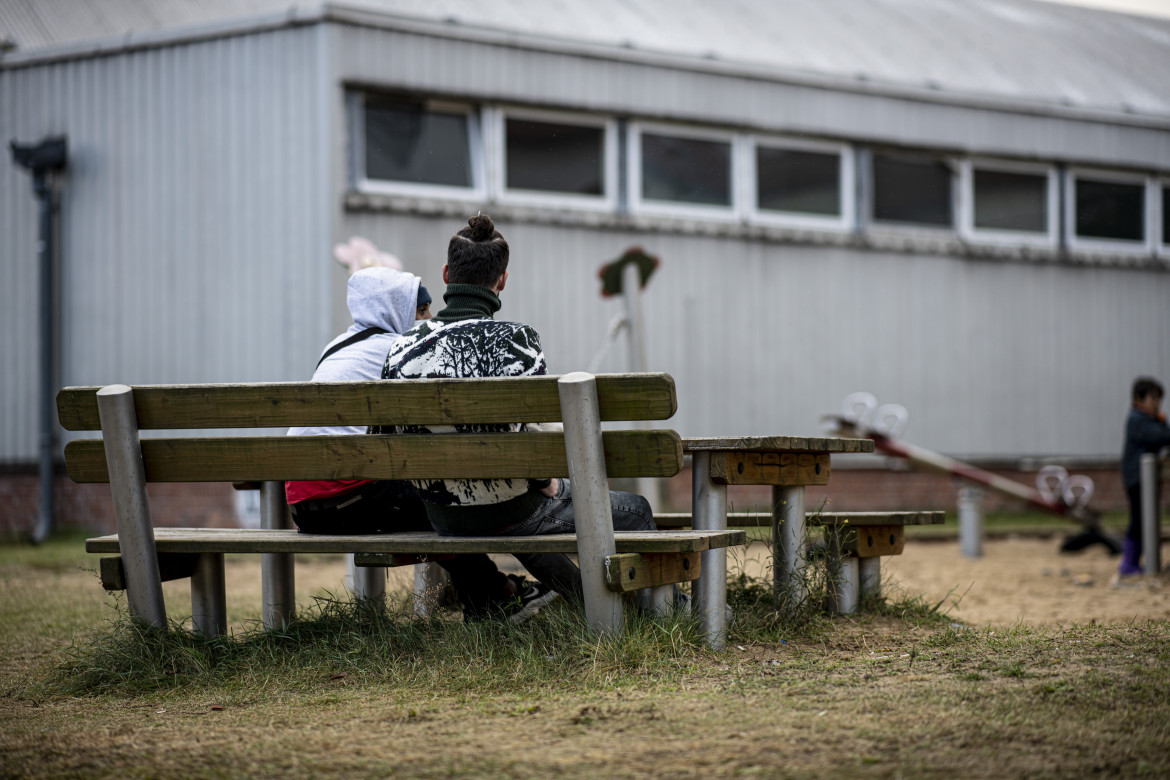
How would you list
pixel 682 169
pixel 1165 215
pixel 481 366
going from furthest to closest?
pixel 1165 215 < pixel 682 169 < pixel 481 366

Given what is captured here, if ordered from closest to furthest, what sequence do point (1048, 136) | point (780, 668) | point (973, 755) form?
1. point (973, 755)
2. point (780, 668)
3. point (1048, 136)

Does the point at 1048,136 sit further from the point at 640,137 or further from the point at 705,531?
the point at 705,531

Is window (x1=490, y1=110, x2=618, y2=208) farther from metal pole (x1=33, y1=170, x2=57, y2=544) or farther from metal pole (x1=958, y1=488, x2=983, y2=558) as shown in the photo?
metal pole (x1=958, y1=488, x2=983, y2=558)

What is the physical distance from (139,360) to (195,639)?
839cm

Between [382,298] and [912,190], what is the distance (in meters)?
10.9

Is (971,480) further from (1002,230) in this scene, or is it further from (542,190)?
(542,190)

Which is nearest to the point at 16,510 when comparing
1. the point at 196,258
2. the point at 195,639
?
the point at 196,258

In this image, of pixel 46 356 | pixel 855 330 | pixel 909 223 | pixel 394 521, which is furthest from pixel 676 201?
pixel 394 521

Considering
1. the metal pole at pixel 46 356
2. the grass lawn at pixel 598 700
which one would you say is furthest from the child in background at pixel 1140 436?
the metal pole at pixel 46 356

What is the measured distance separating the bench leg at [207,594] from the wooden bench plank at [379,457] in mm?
418

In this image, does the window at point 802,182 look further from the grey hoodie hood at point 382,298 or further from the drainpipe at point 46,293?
the grey hoodie hood at point 382,298

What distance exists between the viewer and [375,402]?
400 centimetres

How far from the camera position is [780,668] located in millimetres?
3977

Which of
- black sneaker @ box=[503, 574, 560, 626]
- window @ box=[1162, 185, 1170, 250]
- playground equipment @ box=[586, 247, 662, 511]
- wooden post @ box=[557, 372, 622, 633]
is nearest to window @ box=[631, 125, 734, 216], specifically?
playground equipment @ box=[586, 247, 662, 511]
